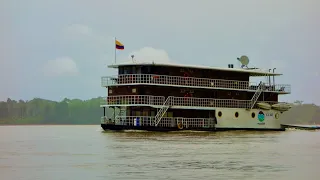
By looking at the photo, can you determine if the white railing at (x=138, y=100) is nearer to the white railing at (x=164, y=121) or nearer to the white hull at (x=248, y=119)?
the white railing at (x=164, y=121)

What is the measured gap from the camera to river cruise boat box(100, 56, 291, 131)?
54969mm

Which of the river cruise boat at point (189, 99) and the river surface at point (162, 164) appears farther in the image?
the river cruise boat at point (189, 99)

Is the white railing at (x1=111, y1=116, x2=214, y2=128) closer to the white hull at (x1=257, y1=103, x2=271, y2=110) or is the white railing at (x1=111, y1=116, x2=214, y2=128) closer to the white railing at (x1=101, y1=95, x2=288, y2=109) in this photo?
the white railing at (x1=101, y1=95, x2=288, y2=109)

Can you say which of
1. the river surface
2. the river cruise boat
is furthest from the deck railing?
the river surface

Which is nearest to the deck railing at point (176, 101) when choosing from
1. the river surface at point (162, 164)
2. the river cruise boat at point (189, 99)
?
the river cruise boat at point (189, 99)

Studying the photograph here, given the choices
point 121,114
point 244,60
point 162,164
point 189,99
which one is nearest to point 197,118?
Result: point 189,99

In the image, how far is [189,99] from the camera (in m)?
57.4

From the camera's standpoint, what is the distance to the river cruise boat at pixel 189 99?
180 ft

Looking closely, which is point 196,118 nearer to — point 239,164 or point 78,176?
point 239,164

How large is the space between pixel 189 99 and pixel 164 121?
326 centimetres

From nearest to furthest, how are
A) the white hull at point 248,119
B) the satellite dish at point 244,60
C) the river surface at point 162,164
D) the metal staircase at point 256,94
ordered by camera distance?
the river surface at point 162,164
the white hull at point 248,119
the metal staircase at point 256,94
the satellite dish at point 244,60

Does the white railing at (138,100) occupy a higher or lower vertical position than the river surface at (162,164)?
higher

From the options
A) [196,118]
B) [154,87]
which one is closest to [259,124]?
[196,118]

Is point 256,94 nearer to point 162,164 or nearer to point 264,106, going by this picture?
point 264,106
